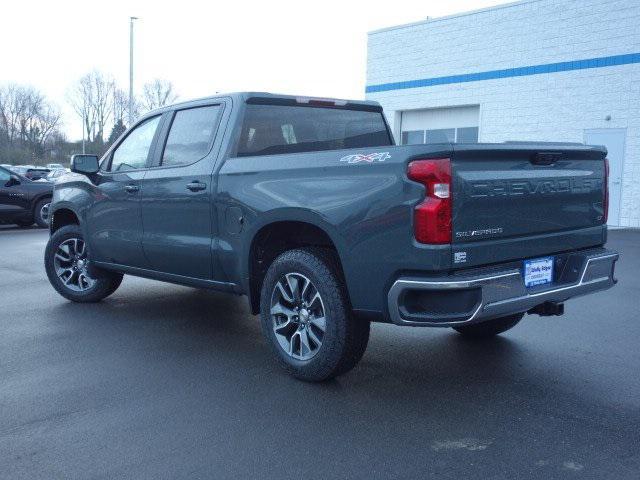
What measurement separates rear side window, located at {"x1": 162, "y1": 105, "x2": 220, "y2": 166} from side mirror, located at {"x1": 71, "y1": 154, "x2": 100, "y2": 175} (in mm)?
983

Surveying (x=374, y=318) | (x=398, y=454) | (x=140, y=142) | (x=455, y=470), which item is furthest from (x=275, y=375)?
(x=140, y=142)

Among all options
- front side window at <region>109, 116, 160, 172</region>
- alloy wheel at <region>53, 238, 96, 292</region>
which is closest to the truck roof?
front side window at <region>109, 116, 160, 172</region>

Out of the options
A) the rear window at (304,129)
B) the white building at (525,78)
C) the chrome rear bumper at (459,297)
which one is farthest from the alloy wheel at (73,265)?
the white building at (525,78)

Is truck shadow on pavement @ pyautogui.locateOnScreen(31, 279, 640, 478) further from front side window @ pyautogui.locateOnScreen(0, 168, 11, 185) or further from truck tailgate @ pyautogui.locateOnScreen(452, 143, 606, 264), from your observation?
front side window @ pyautogui.locateOnScreen(0, 168, 11, 185)

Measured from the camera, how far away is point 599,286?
173 inches

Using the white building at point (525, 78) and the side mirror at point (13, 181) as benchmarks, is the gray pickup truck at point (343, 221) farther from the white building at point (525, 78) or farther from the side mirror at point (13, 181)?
the white building at point (525, 78)

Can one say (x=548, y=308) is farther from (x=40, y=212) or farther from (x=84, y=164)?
(x=40, y=212)

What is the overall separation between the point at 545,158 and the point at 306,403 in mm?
2047

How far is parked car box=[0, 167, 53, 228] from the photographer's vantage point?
14.7 meters

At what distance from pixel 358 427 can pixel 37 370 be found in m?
2.34

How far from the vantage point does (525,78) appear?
19.3 meters

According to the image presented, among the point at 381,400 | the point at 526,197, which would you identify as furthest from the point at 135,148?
the point at 526,197

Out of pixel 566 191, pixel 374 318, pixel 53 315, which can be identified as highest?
pixel 566 191

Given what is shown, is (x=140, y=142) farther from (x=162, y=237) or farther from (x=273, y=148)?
(x=273, y=148)
